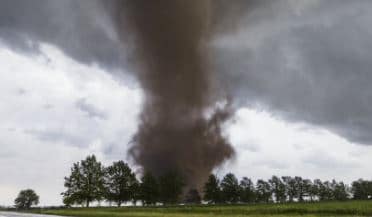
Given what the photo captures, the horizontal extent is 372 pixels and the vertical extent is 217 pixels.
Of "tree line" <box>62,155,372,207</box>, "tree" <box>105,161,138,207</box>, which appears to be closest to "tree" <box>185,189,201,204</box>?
"tree line" <box>62,155,372,207</box>

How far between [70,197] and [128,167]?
22.9 metres

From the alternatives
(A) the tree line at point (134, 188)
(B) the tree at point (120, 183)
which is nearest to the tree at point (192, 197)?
(A) the tree line at point (134, 188)

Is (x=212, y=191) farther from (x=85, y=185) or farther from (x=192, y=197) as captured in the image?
(x=85, y=185)

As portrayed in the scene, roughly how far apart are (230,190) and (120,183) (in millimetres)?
42408

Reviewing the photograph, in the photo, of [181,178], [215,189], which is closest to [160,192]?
[181,178]

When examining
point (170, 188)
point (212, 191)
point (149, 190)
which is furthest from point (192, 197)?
point (149, 190)

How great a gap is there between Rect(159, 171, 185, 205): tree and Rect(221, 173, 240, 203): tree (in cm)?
1621

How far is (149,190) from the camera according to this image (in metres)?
142

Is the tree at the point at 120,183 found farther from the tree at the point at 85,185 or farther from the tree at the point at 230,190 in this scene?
the tree at the point at 230,190

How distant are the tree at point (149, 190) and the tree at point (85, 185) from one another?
1808 cm

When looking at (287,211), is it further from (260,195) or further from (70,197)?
(260,195)

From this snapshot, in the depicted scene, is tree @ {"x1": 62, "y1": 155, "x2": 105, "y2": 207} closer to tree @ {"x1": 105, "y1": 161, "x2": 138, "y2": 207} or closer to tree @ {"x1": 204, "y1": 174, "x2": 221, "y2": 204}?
tree @ {"x1": 105, "y1": 161, "x2": 138, "y2": 207}

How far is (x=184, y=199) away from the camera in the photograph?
556 feet

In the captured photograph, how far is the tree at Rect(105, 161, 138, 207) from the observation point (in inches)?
5285
